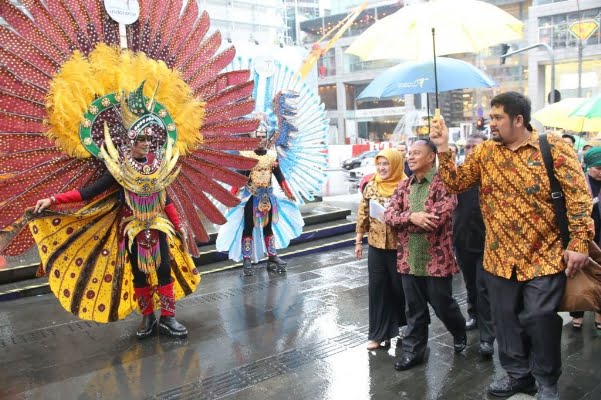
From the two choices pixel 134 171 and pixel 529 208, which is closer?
pixel 529 208

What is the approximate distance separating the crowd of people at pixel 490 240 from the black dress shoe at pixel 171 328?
1.59 meters

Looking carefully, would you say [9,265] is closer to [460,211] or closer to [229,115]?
[229,115]

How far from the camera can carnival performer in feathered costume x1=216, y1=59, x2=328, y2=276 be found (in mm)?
6684

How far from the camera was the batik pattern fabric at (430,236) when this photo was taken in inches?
138

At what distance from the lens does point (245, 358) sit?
4.02 meters

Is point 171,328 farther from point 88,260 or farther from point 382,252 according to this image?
point 382,252

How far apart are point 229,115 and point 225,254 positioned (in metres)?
3.00

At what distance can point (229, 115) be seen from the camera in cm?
483

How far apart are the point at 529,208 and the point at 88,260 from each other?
10.9 ft

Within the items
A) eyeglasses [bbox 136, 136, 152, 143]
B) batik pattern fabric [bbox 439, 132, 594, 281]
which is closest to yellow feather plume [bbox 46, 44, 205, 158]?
eyeglasses [bbox 136, 136, 152, 143]

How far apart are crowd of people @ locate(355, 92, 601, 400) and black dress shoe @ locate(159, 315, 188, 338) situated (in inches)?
62.7

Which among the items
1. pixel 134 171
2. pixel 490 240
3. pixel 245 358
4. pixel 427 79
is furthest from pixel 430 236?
pixel 134 171

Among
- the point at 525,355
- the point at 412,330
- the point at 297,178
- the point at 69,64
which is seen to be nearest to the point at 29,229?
the point at 69,64

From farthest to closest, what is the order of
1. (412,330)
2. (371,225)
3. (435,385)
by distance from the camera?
(371,225)
(412,330)
(435,385)
